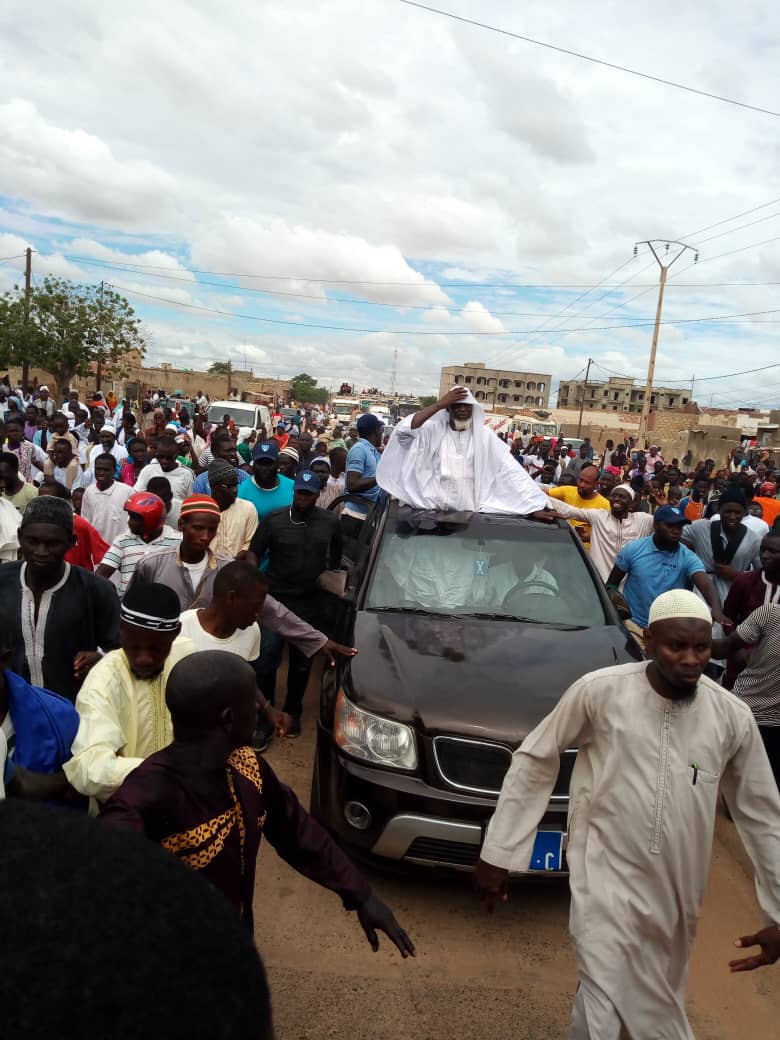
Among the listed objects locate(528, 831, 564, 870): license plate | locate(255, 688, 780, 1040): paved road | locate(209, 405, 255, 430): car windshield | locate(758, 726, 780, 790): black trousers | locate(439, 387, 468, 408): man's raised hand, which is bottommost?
locate(255, 688, 780, 1040): paved road

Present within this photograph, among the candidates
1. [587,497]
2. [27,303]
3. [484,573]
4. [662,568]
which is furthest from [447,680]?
[27,303]

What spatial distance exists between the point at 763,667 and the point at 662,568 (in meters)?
1.23

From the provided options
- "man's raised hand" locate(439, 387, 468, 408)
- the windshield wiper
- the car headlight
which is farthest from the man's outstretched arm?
"man's raised hand" locate(439, 387, 468, 408)

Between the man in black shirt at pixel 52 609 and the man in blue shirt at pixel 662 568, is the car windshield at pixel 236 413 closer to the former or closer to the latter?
the man in blue shirt at pixel 662 568

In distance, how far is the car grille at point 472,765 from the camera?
3.32m

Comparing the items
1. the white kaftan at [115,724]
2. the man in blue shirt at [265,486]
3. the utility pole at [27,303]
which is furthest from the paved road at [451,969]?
the utility pole at [27,303]

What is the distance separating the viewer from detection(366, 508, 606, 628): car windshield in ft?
14.2

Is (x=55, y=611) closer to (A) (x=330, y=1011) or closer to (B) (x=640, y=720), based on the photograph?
(A) (x=330, y=1011)

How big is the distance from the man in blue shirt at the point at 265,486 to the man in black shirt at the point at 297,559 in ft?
3.58

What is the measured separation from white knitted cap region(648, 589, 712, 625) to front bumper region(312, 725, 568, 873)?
1.32m

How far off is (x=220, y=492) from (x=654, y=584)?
9.87ft

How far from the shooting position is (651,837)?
2252 millimetres

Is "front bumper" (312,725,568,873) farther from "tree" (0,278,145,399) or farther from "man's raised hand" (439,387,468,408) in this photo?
"tree" (0,278,145,399)

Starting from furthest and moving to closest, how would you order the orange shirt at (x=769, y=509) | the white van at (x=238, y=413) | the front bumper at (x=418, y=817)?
the white van at (x=238, y=413) < the orange shirt at (x=769, y=509) < the front bumper at (x=418, y=817)
